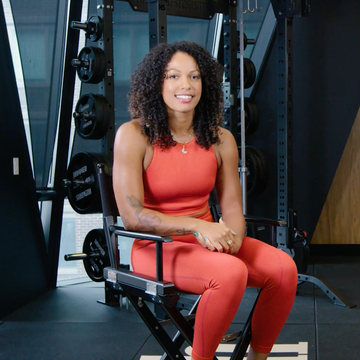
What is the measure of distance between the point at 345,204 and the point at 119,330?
95.4 inches

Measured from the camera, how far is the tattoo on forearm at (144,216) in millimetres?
1611

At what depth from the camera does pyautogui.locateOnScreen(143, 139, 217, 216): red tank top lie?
1.67 m

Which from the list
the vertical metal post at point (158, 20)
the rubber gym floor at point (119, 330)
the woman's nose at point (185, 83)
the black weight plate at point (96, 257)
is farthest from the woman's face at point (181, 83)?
the black weight plate at point (96, 257)

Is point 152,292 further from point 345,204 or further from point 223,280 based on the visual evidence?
point 345,204

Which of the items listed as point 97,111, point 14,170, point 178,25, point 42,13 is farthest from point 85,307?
point 178,25

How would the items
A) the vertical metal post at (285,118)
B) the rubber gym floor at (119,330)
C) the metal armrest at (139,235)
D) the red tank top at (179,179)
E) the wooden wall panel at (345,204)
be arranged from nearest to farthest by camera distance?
1. the metal armrest at (139,235)
2. the red tank top at (179,179)
3. the rubber gym floor at (119,330)
4. the vertical metal post at (285,118)
5. the wooden wall panel at (345,204)

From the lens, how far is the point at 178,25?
398 centimetres

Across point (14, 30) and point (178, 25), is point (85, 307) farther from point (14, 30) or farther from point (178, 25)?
point (178, 25)

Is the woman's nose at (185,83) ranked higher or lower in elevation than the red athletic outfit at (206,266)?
higher

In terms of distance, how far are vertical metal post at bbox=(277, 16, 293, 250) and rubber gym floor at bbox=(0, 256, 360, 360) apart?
0.51 m

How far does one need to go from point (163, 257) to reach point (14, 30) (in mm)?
2095

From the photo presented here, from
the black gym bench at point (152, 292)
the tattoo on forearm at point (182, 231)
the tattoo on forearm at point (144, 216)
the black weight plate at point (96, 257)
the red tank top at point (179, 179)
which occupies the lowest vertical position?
the black weight plate at point (96, 257)

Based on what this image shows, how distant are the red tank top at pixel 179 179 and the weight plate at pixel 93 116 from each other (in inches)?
54.0

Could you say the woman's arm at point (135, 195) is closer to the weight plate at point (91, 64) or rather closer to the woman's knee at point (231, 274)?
the woman's knee at point (231, 274)
